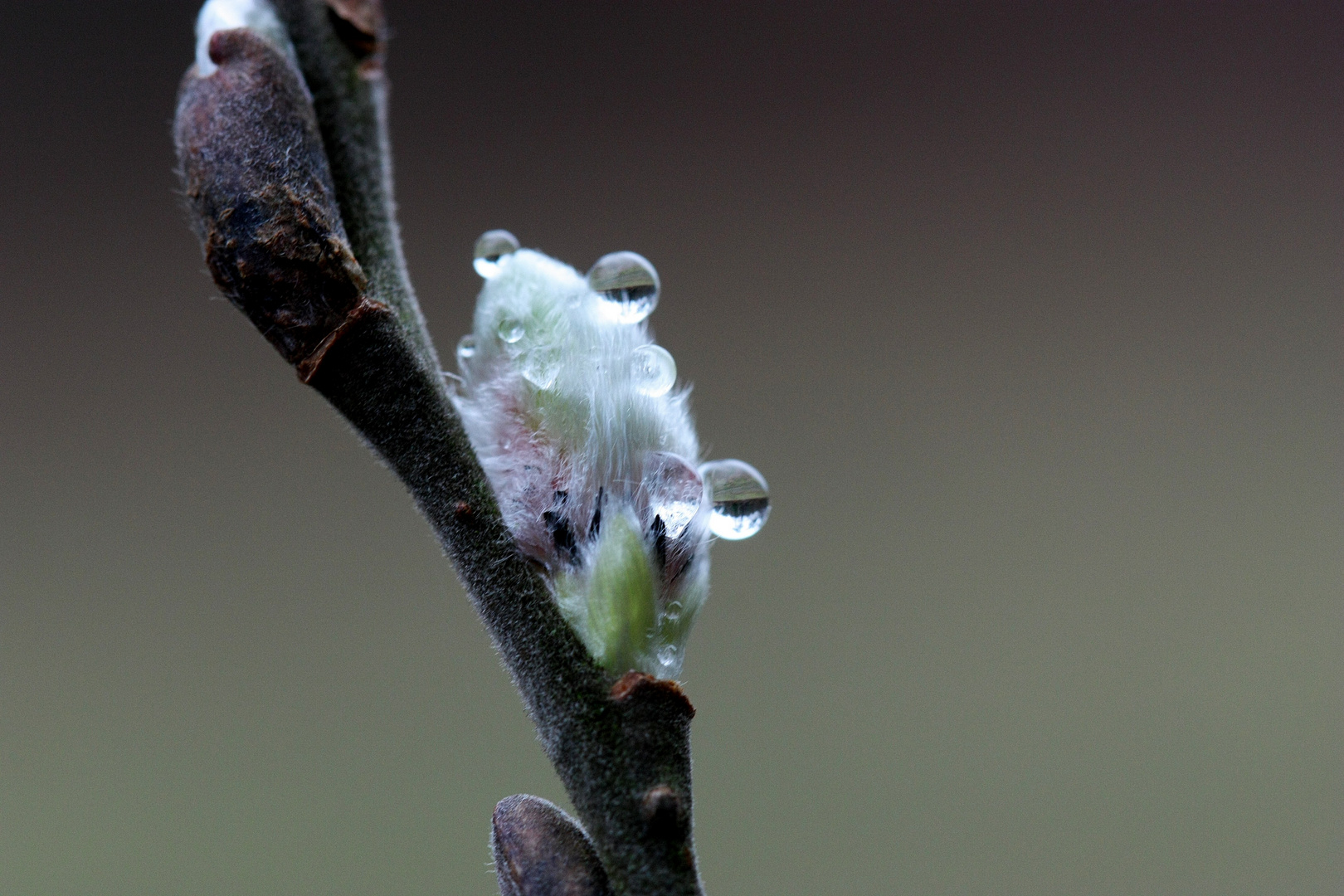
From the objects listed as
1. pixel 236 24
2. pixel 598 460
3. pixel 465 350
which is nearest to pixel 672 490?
pixel 598 460

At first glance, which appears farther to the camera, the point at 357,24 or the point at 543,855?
the point at 357,24

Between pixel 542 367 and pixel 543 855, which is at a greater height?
pixel 542 367

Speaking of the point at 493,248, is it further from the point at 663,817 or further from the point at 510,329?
the point at 663,817

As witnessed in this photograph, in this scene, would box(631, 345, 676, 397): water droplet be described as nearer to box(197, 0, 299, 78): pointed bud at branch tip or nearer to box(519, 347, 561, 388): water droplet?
box(519, 347, 561, 388): water droplet

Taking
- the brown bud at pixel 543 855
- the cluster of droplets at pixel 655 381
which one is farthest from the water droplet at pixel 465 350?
the brown bud at pixel 543 855

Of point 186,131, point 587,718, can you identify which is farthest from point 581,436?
point 186,131

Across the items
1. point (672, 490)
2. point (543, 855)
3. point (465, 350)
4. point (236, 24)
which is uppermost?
point (236, 24)

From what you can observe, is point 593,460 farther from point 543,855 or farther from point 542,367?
point 543,855

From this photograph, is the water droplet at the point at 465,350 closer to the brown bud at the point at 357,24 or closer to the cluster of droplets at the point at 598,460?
the cluster of droplets at the point at 598,460

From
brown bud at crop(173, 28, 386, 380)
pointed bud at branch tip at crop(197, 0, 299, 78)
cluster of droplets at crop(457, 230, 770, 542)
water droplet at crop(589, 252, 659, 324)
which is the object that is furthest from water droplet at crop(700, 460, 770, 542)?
pointed bud at branch tip at crop(197, 0, 299, 78)
